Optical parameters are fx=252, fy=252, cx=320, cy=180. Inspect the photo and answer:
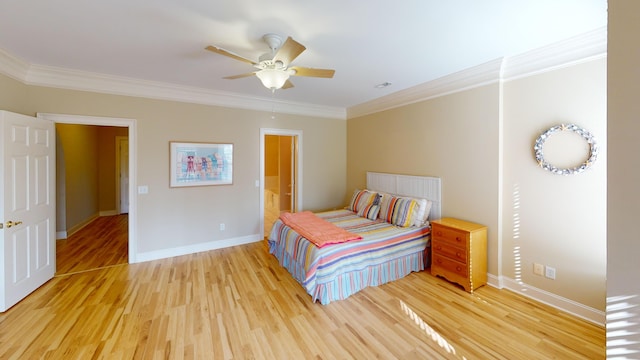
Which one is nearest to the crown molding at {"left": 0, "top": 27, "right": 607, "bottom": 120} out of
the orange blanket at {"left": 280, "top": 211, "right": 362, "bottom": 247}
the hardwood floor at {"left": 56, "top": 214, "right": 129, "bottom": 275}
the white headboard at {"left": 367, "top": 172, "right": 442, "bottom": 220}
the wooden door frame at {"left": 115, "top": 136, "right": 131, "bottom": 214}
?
the white headboard at {"left": 367, "top": 172, "right": 442, "bottom": 220}

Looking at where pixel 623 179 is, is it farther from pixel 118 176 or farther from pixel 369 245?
pixel 118 176

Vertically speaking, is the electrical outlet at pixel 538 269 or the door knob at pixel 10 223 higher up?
the door knob at pixel 10 223

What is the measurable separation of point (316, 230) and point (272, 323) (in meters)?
1.16

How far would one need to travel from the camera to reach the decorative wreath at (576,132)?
226cm

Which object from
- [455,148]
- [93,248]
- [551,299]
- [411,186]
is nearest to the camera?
[551,299]

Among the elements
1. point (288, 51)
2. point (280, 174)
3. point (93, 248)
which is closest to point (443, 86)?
point (288, 51)

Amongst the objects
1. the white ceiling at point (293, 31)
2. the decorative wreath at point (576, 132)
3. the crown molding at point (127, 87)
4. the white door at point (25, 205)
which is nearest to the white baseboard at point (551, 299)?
the decorative wreath at point (576, 132)

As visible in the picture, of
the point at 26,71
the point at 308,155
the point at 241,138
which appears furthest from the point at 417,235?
the point at 26,71

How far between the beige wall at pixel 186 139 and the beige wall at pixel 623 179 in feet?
14.1

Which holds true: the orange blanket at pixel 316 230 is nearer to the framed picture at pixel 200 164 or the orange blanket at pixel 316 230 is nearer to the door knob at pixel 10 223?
the framed picture at pixel 200 164

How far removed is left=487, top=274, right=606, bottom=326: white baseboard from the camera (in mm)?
2318

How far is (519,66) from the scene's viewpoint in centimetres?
273

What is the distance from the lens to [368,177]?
192 inches

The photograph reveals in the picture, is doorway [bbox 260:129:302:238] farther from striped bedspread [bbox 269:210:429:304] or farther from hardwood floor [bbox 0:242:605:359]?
hardwood floor [bbox 0:242:605:359]
